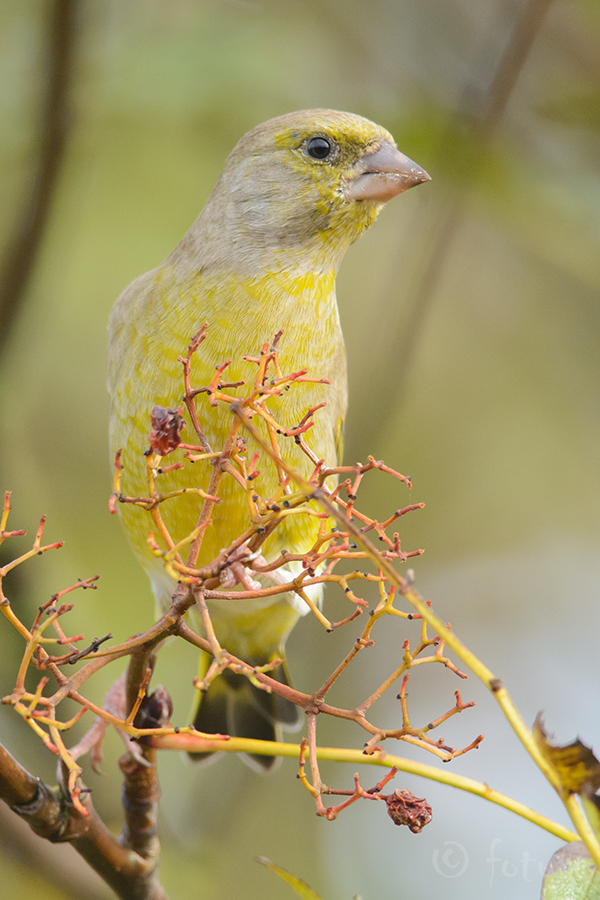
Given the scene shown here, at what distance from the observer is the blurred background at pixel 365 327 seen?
11.5 feet

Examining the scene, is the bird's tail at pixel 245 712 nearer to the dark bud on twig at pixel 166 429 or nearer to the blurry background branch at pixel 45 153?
the blurry background branch at pixel 45 153

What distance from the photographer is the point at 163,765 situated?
5.17m

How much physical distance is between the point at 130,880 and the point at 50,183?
228cm

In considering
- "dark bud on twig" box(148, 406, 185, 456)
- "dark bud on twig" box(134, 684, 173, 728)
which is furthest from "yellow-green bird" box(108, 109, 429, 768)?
"dark bud on twig" box(148, 406, 185, 456)

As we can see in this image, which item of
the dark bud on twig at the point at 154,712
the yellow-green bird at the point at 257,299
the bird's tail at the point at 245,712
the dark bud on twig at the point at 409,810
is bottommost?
the bird's tail at the point at 245,712

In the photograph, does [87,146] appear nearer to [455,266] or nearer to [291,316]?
[291,316]

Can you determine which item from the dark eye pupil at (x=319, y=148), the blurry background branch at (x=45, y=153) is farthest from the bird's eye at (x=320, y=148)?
the blurry background branch at (x=45, y=153)

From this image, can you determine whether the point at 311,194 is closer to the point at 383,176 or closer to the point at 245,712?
the point at 383,176

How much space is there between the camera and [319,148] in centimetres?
322

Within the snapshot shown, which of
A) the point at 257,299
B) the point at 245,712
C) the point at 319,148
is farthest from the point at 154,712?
the point at 319,148

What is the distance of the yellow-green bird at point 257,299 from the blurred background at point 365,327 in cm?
41

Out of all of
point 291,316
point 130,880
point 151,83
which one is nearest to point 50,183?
point 151,83

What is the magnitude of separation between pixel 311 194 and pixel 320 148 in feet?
0.65

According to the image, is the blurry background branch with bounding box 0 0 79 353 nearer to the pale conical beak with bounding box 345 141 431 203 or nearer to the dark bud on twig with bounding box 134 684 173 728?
the pale conical beak with bounding box 345 141 431 203
